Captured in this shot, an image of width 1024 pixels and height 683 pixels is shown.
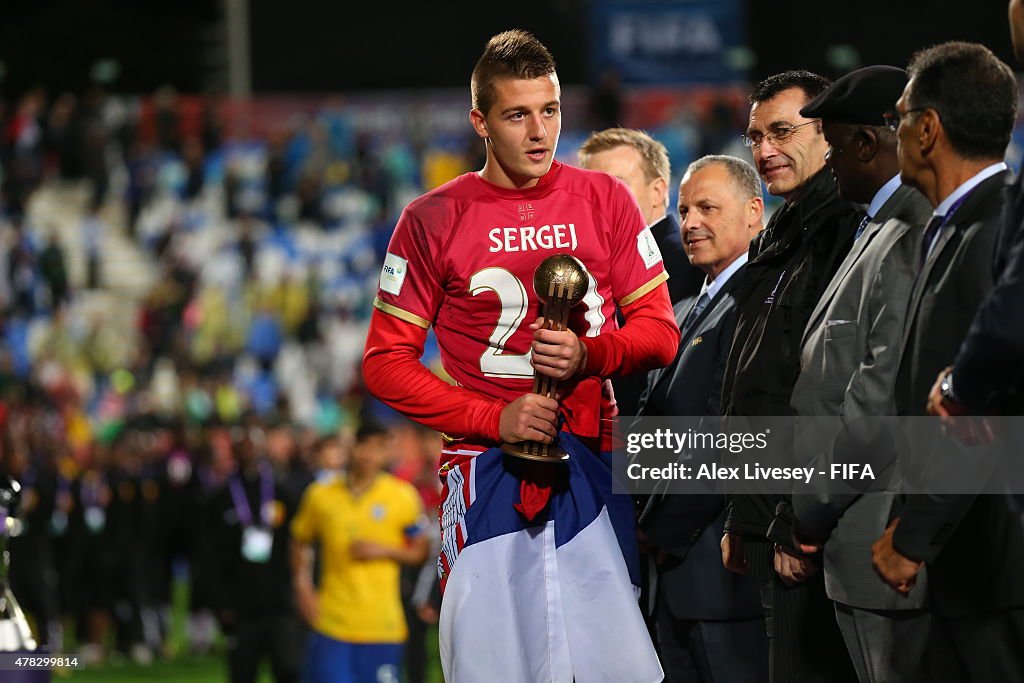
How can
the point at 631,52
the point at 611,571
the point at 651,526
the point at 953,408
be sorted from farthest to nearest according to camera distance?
the point at 631,52, the point at 651,526, the point at 611,571, the point at 953,408

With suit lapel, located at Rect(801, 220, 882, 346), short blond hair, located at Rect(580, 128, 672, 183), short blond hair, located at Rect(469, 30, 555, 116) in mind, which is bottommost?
suit lapel, located at Rect(801, 220, 882, 346)

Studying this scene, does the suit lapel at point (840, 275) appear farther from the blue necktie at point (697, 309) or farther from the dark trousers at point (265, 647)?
the dark trousers at point (265, 647)

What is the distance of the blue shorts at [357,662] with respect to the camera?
28.3 ft

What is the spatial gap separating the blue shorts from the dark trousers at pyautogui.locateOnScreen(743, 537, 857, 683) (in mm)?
4992

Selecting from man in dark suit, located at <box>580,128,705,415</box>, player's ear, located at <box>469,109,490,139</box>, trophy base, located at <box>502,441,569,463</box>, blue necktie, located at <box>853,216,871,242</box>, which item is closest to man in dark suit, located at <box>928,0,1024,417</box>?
blue necktie, located at <box>853,216,871,242</box>

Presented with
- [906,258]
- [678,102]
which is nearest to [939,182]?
[906,258]

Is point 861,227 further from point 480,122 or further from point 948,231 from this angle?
point 480,122

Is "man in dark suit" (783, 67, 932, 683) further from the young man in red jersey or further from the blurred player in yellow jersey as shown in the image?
the blurred player in yellow jersey

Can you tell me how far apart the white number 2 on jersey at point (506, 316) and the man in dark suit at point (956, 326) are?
2.66 ft

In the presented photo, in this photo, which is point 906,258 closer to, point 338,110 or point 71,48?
point 338,110

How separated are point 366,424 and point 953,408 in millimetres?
6240

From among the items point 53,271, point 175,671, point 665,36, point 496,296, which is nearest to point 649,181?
point 496,296

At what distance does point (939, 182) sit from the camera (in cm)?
328

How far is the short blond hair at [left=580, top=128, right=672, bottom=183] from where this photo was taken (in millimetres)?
5113
